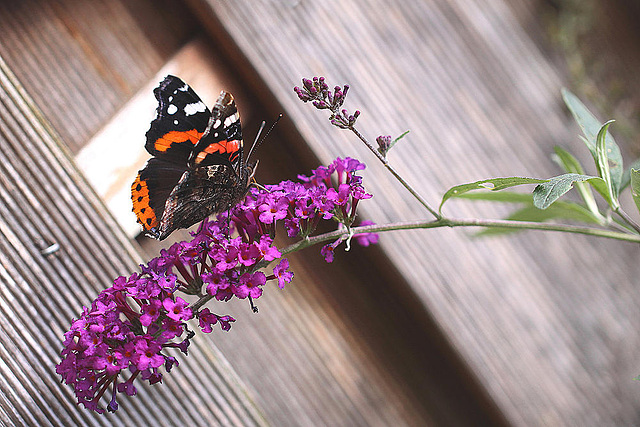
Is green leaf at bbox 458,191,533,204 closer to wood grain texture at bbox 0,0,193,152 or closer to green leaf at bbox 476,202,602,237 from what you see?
green leaf at bbox 476,202,602,237

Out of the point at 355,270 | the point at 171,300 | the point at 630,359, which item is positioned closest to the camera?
the point at 171,300

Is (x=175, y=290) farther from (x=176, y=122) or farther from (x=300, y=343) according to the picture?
(x=300, y=343)

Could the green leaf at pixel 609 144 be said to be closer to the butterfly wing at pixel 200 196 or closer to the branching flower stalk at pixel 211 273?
the branching flower stalk at pixel 211 273

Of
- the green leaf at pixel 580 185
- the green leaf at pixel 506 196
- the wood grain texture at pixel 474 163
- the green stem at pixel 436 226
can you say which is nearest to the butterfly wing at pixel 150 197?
the green stem at pixel 436 226

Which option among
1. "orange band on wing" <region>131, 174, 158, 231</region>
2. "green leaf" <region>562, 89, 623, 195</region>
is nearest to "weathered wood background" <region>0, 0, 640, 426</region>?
"orange band on wing" <region>131, 174, 158, 231</region>

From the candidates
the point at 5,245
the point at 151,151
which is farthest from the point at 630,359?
the point at 5,245

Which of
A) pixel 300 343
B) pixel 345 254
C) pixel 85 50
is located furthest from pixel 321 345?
pixel 85 50

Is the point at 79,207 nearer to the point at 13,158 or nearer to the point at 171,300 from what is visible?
the point at 13,158
